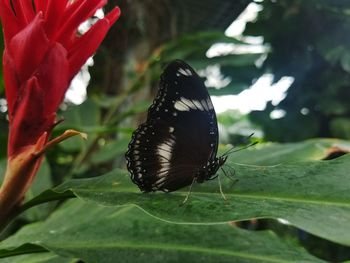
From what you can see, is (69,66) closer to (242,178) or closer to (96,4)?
(96,4)

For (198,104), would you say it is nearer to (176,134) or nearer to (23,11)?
(176,134)

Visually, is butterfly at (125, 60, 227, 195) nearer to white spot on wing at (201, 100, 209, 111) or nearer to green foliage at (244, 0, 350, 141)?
white spot on wing at (201, 100, 209, 111)

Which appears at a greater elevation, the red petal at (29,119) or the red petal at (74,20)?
the red petal at (74,20)

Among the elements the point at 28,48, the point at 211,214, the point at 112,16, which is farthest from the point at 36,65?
the point at 211,214

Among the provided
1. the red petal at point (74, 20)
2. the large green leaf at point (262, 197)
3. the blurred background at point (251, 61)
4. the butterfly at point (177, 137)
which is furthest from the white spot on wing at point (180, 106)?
the blurred background at point (251, 61)

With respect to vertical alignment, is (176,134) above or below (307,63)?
below

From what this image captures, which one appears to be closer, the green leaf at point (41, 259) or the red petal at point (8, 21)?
the red petal at point (8, 21)

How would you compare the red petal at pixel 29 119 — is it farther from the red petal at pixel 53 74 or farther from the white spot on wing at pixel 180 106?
the white spot on wing at pixel 180 106
